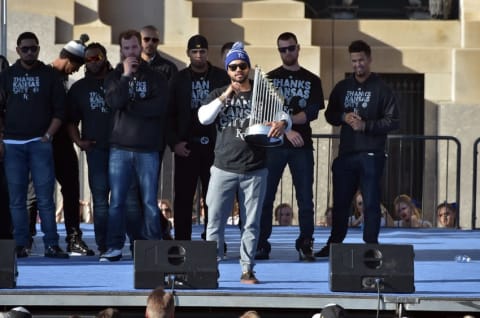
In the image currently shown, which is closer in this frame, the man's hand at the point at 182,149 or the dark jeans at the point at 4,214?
the man's hand at the point at 182,149

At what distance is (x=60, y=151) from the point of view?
14492 millimetres

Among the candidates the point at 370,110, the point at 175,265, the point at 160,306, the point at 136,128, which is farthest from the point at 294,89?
the point at 160,306

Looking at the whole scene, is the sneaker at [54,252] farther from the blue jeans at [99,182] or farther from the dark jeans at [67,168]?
the blue jeans at [99,182]

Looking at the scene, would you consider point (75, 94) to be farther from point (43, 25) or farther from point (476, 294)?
point (43, 25)

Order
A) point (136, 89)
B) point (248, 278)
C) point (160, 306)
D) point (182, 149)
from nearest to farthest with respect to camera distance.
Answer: point (160, 306), point (248, 278), point (136, 89), point (182, 149)

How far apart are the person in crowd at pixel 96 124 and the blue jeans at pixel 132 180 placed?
316 mm

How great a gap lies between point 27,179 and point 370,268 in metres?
3.26

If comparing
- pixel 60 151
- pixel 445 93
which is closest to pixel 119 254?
pixel 60 151

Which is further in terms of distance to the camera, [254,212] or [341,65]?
[341,65]

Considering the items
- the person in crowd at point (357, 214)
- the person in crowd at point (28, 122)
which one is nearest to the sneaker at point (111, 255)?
the person in crowd at point (28, 122)

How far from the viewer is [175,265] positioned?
1269cm

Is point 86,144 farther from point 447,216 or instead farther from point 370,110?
point 447,216

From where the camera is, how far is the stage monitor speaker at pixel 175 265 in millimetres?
12633

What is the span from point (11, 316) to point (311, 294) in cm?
254
